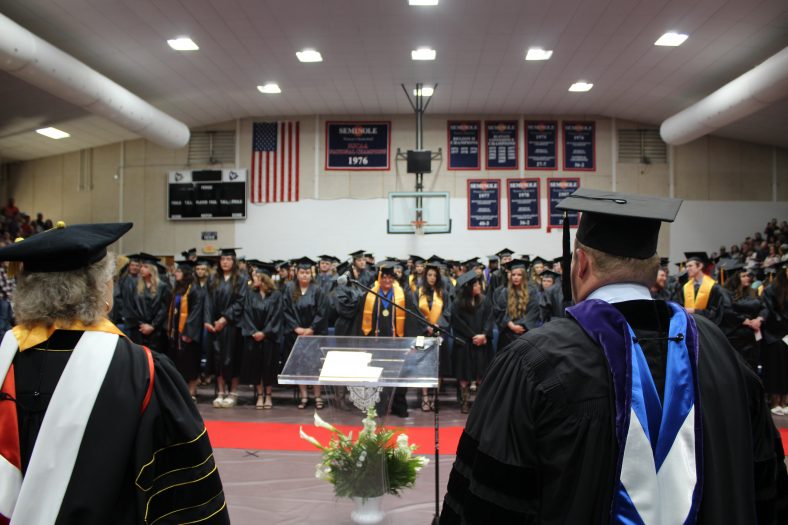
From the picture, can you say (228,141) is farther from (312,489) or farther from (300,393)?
(312,489)

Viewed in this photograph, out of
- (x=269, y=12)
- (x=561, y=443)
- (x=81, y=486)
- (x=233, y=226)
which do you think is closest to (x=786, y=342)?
(x=561, y=443)

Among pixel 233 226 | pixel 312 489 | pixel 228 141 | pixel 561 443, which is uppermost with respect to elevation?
pixel 228 141

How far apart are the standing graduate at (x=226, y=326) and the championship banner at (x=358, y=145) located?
333 inches

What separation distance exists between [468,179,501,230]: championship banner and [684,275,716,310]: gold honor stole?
311 inches

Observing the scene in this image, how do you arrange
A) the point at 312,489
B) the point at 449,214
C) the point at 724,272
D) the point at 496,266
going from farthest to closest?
the point at 449,214
the point at 496,266
the point at 724,272
the point at 312,489

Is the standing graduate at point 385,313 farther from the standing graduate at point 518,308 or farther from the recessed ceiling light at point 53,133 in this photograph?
the recessed ceiling light at point 53,133

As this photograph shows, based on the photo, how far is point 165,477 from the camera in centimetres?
166

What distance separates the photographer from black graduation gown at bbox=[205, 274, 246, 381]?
7617mm

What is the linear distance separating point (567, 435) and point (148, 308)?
7.59 meters

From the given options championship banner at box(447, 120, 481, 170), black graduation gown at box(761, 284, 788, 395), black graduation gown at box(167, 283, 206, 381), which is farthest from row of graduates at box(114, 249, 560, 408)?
championship banner at box(447, 120, 481, 170)

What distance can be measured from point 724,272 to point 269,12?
7.87 m

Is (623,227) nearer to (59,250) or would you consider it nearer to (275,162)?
(59,250)

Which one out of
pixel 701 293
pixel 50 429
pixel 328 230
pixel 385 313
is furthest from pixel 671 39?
pixel 50 429

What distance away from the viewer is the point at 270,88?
13.5m
